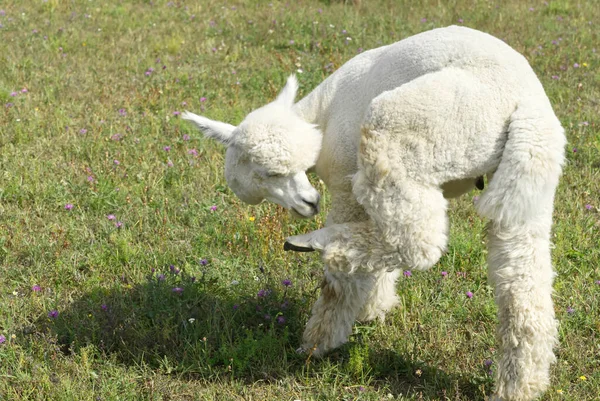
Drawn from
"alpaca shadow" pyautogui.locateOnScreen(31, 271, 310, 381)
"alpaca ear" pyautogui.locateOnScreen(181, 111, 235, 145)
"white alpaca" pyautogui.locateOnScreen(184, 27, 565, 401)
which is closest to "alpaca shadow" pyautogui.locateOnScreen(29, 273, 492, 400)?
"alpaca shadow" pyautogui.locateOnScreen(31, 271, 310, 381)

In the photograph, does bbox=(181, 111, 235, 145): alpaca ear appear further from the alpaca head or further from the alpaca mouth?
the alpaca mouth

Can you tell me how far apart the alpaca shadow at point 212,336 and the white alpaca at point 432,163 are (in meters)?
0.75

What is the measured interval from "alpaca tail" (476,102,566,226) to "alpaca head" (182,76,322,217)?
0.95 meters

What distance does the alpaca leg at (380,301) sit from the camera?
4.56 meters

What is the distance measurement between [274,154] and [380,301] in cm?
145

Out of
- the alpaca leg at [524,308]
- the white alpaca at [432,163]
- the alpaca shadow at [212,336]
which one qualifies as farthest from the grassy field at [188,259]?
the white alpaca at [432,163]

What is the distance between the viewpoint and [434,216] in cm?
331

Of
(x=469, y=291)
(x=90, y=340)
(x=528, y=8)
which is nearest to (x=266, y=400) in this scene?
(x=90, y=340)

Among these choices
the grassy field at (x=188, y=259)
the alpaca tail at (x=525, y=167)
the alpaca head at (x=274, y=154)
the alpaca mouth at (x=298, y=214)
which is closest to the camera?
the alpaca tail at (x=525, y=167)

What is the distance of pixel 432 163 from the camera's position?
10.9ft

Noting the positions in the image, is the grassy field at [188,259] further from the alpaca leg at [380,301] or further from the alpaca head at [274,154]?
the alpaca head at [274,154]

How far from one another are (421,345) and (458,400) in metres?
0.56

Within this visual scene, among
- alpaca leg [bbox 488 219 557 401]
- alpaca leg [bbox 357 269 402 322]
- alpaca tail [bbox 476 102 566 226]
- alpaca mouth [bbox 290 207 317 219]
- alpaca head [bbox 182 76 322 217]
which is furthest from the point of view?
alpaca leg [bbox 357 269 402 322]

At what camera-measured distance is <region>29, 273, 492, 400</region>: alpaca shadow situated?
409 cm
